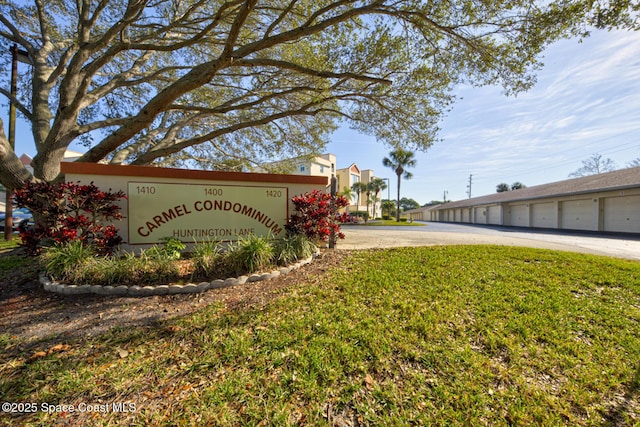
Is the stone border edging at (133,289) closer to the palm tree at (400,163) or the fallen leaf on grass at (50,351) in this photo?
the fallen leaf on grass at (50,351)

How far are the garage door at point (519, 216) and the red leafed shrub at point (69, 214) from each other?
27443 mm

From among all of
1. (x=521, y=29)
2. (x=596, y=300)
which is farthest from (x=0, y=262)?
(x=521, y=29)

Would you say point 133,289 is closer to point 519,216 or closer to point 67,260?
point 67,260

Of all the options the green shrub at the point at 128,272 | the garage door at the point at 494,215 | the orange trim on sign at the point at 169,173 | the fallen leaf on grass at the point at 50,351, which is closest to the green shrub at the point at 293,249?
the orange trim on sign at the point at 169,173

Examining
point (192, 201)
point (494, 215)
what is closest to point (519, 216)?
point (494, 215)

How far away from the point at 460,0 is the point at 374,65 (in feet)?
6.62

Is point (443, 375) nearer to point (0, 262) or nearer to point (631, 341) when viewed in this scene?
point (631, 341)

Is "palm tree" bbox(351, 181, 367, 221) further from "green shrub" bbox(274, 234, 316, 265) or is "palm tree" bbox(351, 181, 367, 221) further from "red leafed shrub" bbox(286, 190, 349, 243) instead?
"green shrub" bbox(274, 234, 316, 265)

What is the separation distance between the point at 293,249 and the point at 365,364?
120 inches

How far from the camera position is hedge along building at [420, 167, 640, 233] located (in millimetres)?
14273

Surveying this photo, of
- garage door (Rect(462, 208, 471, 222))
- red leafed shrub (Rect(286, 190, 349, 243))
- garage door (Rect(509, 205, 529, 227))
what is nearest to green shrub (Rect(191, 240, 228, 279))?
red leafed shrub (Rect(286, 190, 349, 243))

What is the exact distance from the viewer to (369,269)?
4844 millimetres

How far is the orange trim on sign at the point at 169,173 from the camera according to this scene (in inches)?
185

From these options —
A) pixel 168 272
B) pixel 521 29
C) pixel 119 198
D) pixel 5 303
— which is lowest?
pixel 5 303
